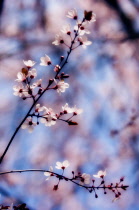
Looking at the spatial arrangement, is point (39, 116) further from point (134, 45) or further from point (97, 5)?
point (97, 5)

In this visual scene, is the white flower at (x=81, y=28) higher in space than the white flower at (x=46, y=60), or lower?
higher

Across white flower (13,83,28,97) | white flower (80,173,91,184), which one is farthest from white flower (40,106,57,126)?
white flower (80,173,91,184)

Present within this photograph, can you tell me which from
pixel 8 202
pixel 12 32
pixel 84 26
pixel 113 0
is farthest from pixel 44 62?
pixel 113 0

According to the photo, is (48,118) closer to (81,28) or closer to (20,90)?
(20,90)

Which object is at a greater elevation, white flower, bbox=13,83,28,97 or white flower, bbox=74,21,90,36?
white flower, bbox=74,21,90,36

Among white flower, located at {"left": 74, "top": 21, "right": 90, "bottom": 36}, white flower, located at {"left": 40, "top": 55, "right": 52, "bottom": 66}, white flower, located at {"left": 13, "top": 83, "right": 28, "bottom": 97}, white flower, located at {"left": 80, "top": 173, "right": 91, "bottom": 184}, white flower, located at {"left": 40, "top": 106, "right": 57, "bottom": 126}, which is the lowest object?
white flower, located at {"left": 80, "top": 173, "right": 91, "bottom": 184}

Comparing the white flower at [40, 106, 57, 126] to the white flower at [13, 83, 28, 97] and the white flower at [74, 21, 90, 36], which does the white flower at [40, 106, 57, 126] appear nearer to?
the white flower at [13, 83, 28, 97]

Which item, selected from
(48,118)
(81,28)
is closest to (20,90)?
(48,118)

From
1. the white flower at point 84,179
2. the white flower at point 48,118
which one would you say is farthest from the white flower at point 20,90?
the white flower at point 84,179

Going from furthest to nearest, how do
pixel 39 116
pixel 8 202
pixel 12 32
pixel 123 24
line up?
pixel 123 24 → pixel 12 32 → pixel 8 202 → pixel 39 116

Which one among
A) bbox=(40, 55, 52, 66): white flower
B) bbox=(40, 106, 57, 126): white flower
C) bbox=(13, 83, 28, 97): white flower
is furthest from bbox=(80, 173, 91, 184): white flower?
bbox=(40, 55, 52, 66): white flower

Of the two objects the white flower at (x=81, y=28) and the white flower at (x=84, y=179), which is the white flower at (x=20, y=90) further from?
the white flower at (x=84, y=179)
